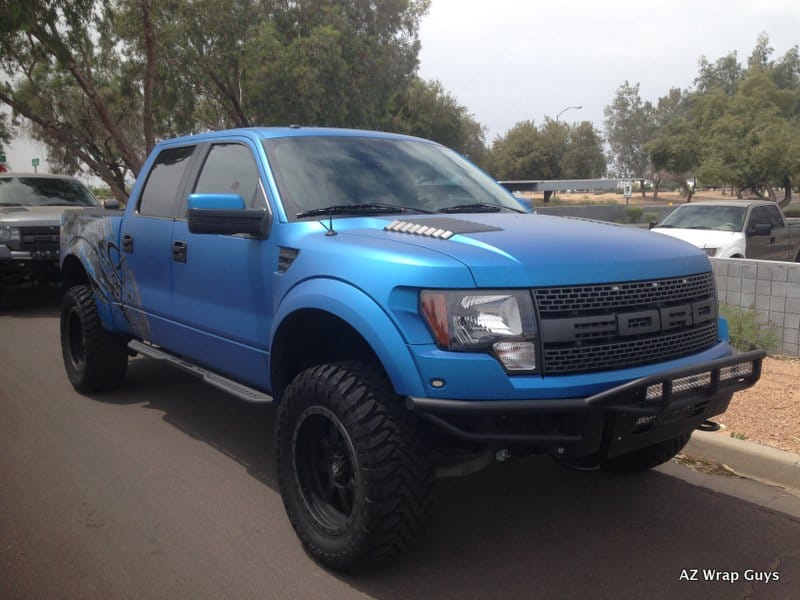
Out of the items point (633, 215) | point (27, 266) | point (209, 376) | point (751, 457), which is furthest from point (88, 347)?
point (633, 215)

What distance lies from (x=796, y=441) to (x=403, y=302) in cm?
330

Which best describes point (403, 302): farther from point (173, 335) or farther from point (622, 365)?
point (173, 335)

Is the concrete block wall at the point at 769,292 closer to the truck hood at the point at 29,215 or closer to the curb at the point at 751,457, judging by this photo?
the curb at the point at 751,457

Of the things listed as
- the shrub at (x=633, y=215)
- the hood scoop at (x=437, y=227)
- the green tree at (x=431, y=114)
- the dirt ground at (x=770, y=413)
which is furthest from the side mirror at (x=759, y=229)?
the green tree at (x=431, y=114)

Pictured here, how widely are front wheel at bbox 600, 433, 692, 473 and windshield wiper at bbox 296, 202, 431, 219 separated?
1848 mm

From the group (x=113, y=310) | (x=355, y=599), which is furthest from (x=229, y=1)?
(x=355, y=599)

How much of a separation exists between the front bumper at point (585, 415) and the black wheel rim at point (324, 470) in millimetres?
594

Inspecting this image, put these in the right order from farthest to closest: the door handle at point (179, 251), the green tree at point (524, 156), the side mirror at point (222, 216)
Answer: the green tree at point (524, 156) < the door handle at point (179, 251) < the side mirror at point (222, 216)

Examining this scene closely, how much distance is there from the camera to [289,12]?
2733 centimetres

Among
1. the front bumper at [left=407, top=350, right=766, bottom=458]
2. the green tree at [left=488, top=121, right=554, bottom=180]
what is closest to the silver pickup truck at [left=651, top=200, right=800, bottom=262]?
the front bumper at [left=407, top=350, right=766, bottom=458]

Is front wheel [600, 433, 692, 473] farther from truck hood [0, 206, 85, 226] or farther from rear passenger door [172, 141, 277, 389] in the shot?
truck hood [0, 206, 85, 226]

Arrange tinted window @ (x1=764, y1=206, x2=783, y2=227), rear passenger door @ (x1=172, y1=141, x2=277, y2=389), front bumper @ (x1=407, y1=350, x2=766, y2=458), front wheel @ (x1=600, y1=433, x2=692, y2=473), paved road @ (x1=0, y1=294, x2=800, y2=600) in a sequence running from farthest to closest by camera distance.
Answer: tinted window @ (x1=764, y1=206, x2=783, y2=227) < front wheel @ (x1=600, y1=433, x2=692, y2=473) < rear passenger door @ (x1=172, y1=141, x2=277, y2=389) < paved road @ (x1=0, y1=294, x2=800, y2=600) < front bumper @ (x1=407, y1=350, x2=766, y2=458)

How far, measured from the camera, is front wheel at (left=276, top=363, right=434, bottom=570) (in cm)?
307

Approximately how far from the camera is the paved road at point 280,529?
3322mm
